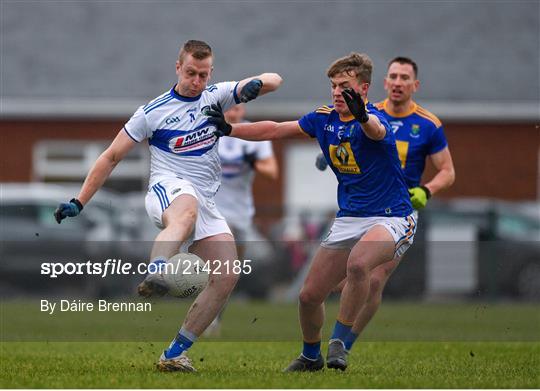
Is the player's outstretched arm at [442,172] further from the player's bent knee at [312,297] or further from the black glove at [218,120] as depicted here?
the black glove at [218,120]

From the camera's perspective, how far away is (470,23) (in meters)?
29.4

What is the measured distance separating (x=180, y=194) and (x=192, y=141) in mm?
435

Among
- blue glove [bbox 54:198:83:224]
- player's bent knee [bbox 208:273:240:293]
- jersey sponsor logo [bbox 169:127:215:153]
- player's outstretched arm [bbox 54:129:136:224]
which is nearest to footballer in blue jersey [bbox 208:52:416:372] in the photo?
jersey sponsor logo [bbox 169:127:215:153]

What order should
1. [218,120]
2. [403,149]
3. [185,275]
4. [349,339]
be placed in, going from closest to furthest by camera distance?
[185,275] → [218,120] → [349,339] → [403,149]

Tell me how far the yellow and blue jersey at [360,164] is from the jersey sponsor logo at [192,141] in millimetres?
684

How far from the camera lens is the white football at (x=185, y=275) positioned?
26.9 ft

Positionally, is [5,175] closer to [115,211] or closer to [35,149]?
[35,149]

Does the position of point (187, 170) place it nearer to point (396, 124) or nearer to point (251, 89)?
point (251, 89)

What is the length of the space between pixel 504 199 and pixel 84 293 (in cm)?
1378

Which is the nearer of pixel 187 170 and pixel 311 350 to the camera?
pixel 187 170

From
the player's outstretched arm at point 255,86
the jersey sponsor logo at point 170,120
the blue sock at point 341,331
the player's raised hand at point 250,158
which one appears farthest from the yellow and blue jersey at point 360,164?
the player's raised hand at point 250,158

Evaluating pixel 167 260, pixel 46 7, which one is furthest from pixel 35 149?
pixel 167 260

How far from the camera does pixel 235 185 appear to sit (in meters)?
13.6

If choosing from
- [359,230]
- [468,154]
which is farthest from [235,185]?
[468,154]
